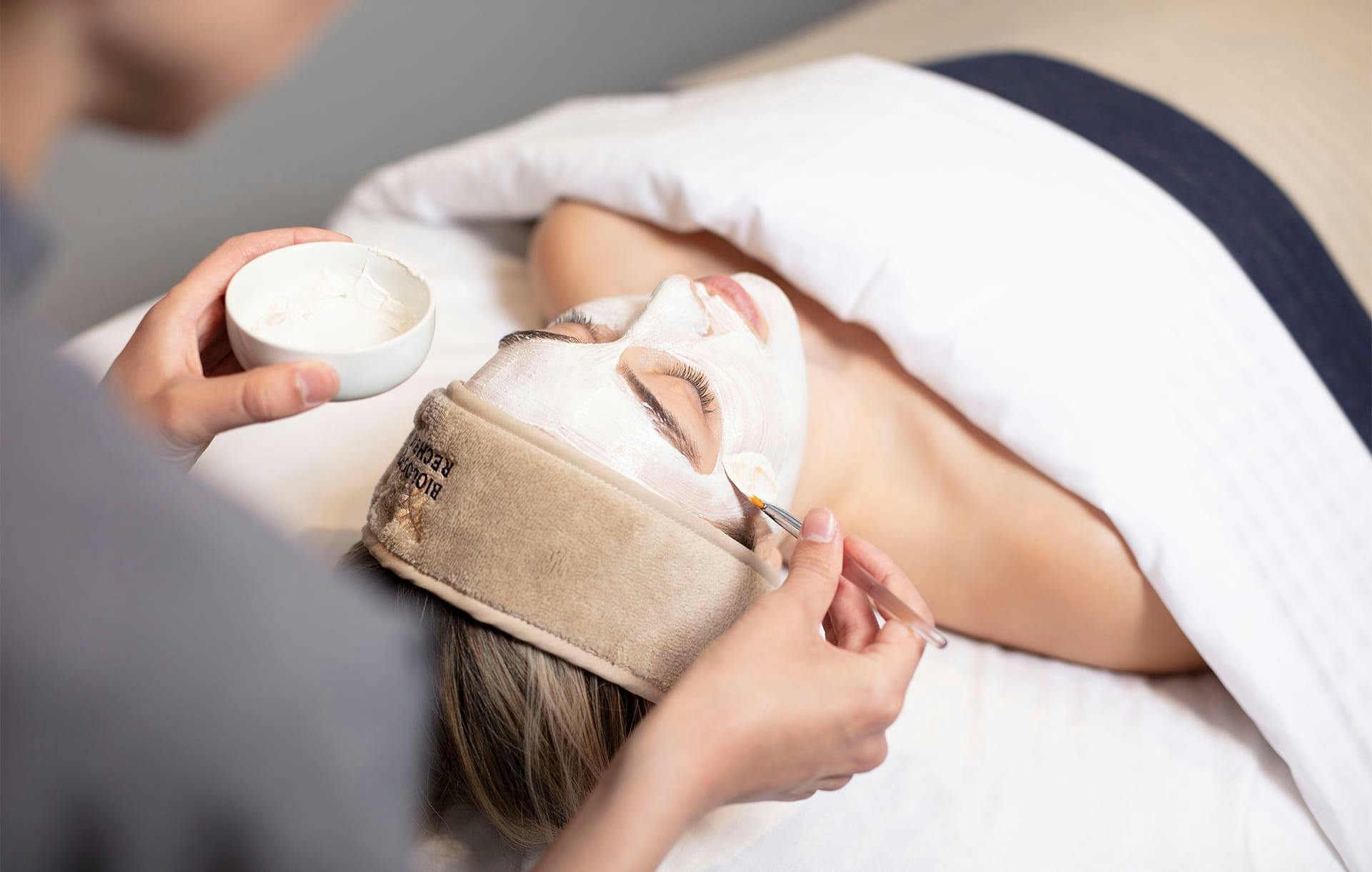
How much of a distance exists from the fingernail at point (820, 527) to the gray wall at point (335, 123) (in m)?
1.24

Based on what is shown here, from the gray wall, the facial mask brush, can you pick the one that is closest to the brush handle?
the facial mask brush

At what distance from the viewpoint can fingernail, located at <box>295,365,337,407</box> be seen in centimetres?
67

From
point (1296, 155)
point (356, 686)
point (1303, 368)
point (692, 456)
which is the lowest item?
point (692, 456)

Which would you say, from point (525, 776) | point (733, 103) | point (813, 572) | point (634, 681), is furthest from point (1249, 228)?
point (525, 776)

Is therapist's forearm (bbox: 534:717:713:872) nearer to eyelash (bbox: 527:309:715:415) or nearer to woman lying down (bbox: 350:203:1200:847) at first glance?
woman lying down (bbox: 350:203:1200:847)

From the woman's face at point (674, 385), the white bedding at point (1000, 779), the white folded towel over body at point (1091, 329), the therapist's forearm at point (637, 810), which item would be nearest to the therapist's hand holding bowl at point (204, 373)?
the white bedding at point (1000, 779)

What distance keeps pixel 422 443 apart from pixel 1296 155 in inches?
57.2

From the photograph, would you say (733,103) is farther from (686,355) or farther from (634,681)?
(634,681)

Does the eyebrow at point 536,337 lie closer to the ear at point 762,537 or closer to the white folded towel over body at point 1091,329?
the ear at point 762,537

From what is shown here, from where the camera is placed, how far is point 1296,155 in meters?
1.54

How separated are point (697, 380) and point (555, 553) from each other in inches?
10.3

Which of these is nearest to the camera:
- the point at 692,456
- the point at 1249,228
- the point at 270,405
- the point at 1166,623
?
the point at 270,405

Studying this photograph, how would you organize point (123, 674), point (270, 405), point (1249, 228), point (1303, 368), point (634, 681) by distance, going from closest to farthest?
point (123, 674) < point (270, 405) < point (634, 681) < point (1303, 368) < point (1249, 228)

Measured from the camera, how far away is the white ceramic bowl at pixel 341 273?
2.36ft
